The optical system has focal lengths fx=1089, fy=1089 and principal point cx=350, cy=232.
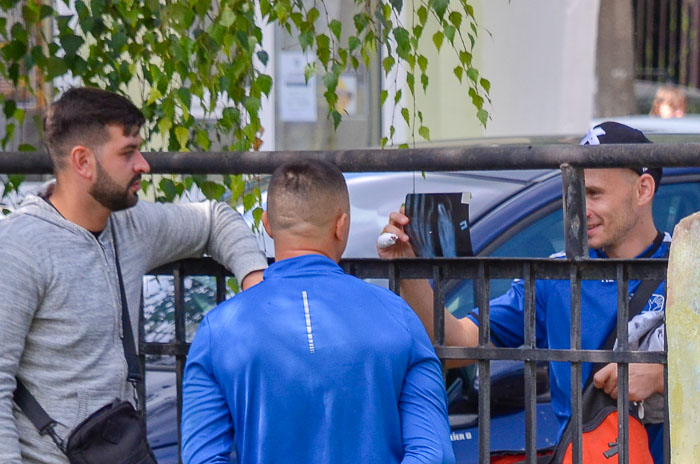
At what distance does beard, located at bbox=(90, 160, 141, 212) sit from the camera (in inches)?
106

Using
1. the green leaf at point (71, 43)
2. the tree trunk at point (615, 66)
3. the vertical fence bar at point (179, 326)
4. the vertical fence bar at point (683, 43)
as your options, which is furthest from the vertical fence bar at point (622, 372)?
the vertical fence bar at point (683, 43)

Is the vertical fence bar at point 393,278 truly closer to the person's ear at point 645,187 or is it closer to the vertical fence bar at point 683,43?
the person's ear at point 645,187

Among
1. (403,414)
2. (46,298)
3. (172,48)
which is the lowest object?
(403,414)

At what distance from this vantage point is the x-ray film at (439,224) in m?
2.65

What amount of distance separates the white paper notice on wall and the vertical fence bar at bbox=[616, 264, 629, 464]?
21.2 feet

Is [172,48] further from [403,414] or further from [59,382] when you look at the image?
[403,414]

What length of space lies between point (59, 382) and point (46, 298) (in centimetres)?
20

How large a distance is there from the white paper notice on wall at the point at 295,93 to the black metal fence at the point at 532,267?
607 cm

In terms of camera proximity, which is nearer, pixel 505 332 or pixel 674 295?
pixel 674 295

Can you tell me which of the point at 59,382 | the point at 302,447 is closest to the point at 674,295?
the point at 302,447

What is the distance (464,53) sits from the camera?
10.5 ft

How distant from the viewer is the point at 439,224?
268 cm

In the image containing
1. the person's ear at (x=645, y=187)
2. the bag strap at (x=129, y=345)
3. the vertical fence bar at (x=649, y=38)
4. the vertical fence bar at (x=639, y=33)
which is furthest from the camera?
the vertical fence bar at (x=649, y=38)

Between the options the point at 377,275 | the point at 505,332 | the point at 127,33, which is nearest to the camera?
the point at 377,275
